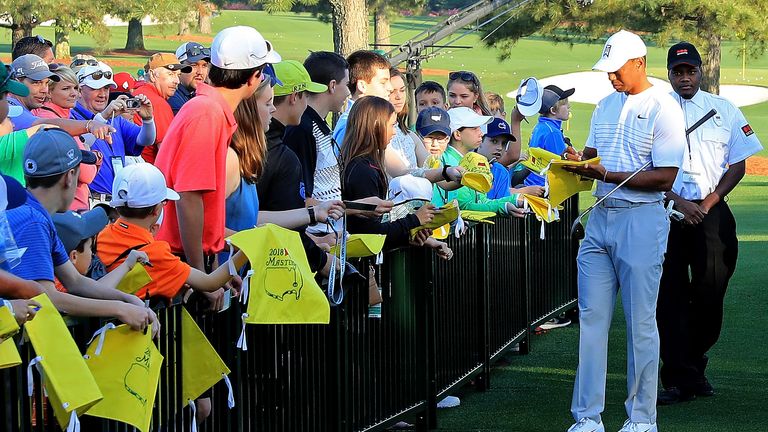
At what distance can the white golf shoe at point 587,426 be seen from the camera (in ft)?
25.2

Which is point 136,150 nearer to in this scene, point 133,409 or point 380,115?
point 380,115

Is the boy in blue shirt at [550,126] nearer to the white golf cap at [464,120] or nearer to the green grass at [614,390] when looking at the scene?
the green grass at [614,390]

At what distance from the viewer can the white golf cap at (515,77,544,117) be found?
33.8 ft

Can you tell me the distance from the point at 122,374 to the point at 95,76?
637 cm

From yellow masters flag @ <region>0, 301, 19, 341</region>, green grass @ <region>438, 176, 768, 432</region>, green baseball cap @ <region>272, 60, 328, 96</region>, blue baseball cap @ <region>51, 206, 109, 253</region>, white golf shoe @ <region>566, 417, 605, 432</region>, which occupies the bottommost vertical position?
green grass @ <region>438, 176, 768, 432</region>

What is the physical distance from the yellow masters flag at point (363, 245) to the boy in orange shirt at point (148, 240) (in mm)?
1198

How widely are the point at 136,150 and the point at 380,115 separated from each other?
3352 mm

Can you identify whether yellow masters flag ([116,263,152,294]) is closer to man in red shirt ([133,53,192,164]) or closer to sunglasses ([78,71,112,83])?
man in red shirt ([133,53,192,164])

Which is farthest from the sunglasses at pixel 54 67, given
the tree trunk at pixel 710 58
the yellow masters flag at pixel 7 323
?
the tree trunk at pixel 710 58

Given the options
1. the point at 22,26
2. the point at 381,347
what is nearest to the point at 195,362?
the point at 381,347

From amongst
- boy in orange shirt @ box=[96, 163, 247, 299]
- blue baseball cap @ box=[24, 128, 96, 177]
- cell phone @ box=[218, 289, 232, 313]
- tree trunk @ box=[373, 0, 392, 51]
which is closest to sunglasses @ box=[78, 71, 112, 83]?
boy in orange shirt @ box=[96, 163, 247, 299]

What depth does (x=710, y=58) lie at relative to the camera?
32156 mm

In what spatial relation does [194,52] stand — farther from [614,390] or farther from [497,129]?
[614,390]

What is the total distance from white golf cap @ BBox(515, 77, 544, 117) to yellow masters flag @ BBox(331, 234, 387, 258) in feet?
12.5
